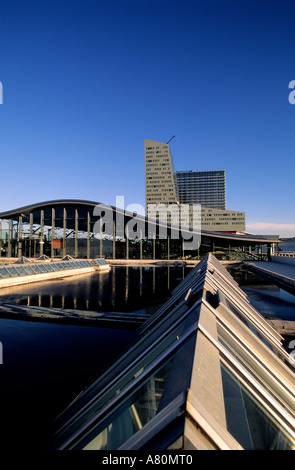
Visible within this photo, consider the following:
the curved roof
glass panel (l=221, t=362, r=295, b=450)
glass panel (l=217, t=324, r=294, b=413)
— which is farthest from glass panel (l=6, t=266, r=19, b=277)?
the curved roof

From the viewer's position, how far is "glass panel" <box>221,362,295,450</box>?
1.65m

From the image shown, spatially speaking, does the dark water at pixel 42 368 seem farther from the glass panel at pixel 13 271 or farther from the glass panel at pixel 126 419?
the glass panel at pixel 13 271

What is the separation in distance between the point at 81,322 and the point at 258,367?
7.56m

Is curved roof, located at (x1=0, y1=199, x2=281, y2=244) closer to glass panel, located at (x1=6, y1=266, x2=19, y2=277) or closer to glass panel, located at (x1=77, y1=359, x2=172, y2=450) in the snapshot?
glass panel, located at (x1=6, y1=266, x2=19, y2=277)

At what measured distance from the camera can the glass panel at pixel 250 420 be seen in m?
1.65

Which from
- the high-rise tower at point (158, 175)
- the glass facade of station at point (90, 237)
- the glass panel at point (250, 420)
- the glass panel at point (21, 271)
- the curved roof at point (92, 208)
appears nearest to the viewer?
the glass panel at point (250, 420)

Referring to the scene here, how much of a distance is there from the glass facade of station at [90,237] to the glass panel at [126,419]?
4310cm

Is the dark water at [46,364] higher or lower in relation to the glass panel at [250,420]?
lower

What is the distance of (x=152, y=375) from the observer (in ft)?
6.53

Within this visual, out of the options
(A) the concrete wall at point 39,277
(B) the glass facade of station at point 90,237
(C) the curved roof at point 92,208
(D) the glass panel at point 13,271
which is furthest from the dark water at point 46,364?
(B) the glass facade of station at point 90,237

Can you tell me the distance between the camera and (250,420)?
5.80 feet

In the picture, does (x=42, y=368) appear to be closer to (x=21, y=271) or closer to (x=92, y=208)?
(x=21, y=271)
